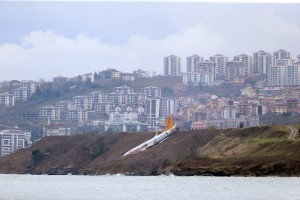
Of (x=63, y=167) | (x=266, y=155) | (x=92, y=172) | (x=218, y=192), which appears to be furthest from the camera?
(x=63, y=167)

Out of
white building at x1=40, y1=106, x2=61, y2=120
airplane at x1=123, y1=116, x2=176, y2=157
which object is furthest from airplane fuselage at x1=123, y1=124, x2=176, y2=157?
white building at x1=40, y1=106, x2=61, y2=120

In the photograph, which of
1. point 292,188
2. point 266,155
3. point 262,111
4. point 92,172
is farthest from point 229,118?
point 292,188

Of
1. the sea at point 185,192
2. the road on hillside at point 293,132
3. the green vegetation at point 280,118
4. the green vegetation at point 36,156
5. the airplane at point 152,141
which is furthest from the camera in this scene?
the green vegetation at point 280,118

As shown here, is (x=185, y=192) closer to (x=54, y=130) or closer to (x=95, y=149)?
(x=95, y=149)

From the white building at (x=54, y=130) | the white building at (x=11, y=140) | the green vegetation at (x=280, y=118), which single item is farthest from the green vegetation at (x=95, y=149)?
the white building at (x=11, y=140)

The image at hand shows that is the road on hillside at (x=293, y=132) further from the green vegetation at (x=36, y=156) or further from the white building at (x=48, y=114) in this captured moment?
the white building at (x=48, y=114)

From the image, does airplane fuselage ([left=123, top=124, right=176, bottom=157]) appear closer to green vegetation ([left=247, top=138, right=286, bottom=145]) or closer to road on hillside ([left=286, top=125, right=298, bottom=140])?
green vegetation ([left=247, top=138, right=286, bottom=145])

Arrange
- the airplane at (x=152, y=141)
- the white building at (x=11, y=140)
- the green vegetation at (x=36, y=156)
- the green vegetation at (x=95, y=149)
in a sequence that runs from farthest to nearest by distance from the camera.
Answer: the white building at (x=11, y=140) → the green vegetation at (x=36, y=156) → the green vegetation at (x=95, y=149) → the airplane at (x=152, y=141)

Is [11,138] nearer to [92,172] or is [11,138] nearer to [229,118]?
[229,118]
